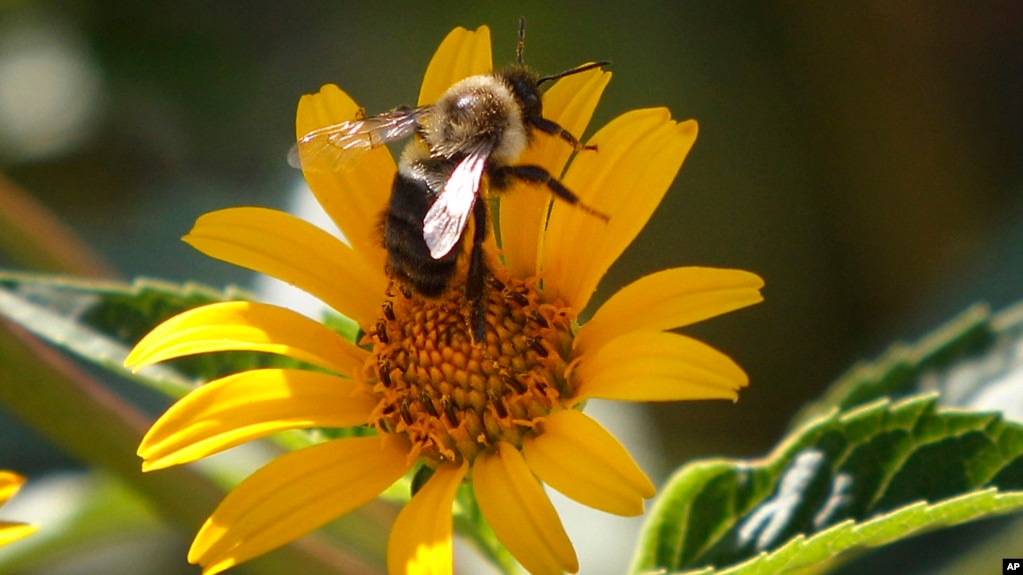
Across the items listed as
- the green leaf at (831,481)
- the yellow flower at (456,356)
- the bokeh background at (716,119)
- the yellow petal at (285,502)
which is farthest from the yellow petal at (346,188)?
the bokeh background at (716,119)

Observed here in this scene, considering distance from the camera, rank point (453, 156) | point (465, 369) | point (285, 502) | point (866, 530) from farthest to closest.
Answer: point (453, 156), point (465, 369), point (285, 502), point (866, 530)

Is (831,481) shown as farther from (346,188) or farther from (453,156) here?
(346,188)

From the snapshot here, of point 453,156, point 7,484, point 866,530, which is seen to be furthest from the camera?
point 453,156

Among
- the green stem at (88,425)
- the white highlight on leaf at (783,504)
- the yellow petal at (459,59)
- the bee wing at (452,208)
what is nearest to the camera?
the bee wing at (452,208)

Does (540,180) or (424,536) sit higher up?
(540,180)

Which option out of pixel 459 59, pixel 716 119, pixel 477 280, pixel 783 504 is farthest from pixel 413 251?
pixel 716 119

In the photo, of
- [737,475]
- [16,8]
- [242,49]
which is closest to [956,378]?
[737,475]

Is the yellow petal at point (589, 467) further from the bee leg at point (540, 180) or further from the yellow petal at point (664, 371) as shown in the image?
the bee leg at point (540, 180)
